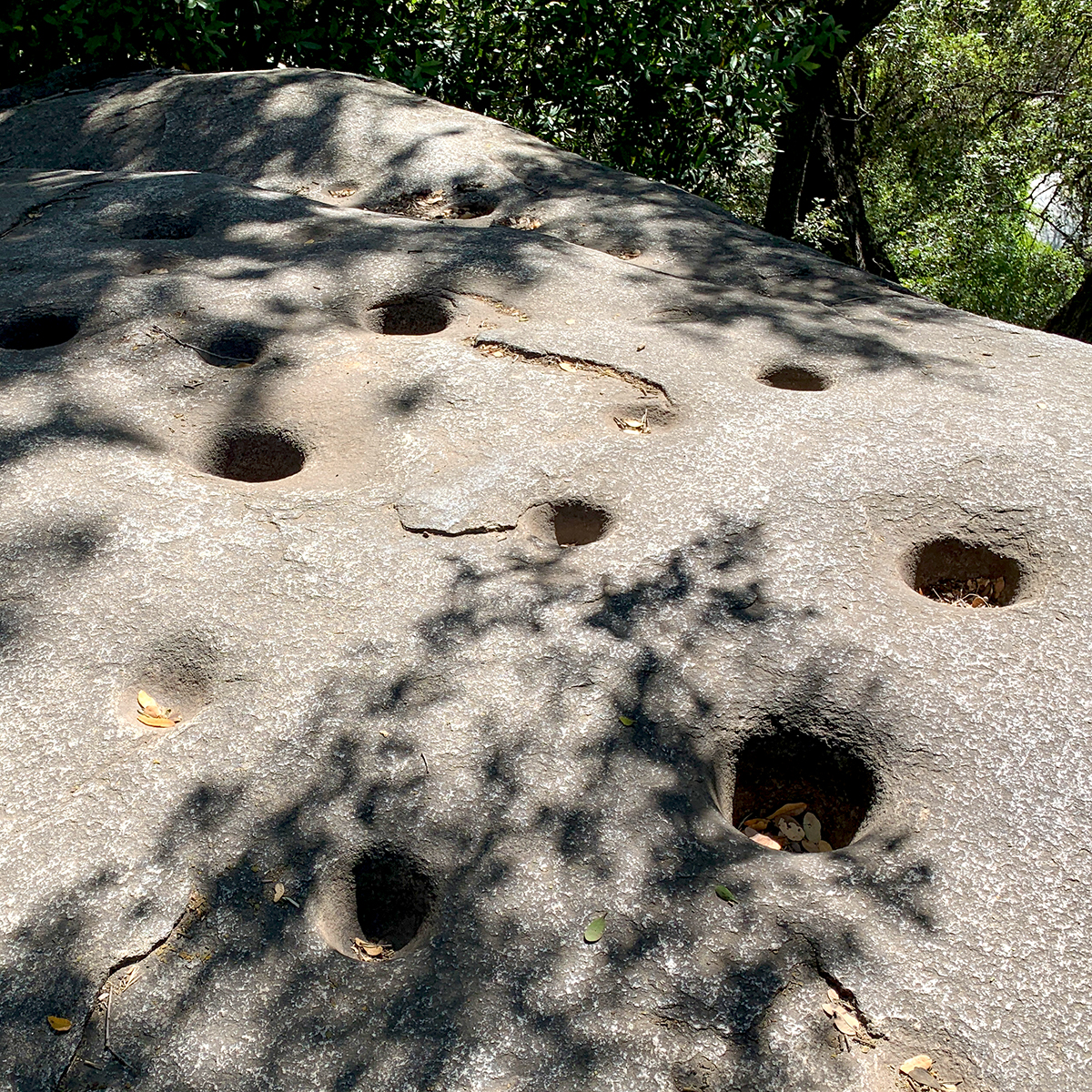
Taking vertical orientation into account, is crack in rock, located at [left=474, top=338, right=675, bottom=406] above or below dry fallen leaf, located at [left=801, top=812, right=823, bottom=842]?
above

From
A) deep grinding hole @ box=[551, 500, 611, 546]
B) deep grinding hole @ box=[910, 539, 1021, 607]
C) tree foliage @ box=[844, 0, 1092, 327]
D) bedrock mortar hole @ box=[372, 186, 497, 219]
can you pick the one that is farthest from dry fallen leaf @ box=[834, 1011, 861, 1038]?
tree foliage @ box=[844, 0, 1092, 327]

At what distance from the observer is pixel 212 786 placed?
8.09ft

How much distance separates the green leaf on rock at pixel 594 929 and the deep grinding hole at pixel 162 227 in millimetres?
3906

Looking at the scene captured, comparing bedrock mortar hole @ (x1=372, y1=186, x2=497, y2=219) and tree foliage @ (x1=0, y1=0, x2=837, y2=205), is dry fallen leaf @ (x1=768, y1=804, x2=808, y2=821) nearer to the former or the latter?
bedrock mortar hole @ (x1=372, y1=186, x2=497, y2=219)

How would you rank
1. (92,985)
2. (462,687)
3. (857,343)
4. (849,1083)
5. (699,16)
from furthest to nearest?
1. (699,16)
2. (857,343)
3. (462,687)
4. (92,985)
5. (849,1083)

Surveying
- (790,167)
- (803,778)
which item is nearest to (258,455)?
(803,778)

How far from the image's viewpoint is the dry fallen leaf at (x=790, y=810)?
8.74ft

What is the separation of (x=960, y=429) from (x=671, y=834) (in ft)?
6.51

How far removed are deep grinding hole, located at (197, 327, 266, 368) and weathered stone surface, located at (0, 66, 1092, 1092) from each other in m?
0.02

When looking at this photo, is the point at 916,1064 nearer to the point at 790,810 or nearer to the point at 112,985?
the point at 790,810

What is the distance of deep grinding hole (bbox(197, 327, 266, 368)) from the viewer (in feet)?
13.0

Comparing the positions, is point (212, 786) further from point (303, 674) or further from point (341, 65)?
point (341, 65)

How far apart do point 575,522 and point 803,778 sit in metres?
1.09

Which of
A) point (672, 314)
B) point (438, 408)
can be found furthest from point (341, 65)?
point (438, 408)
